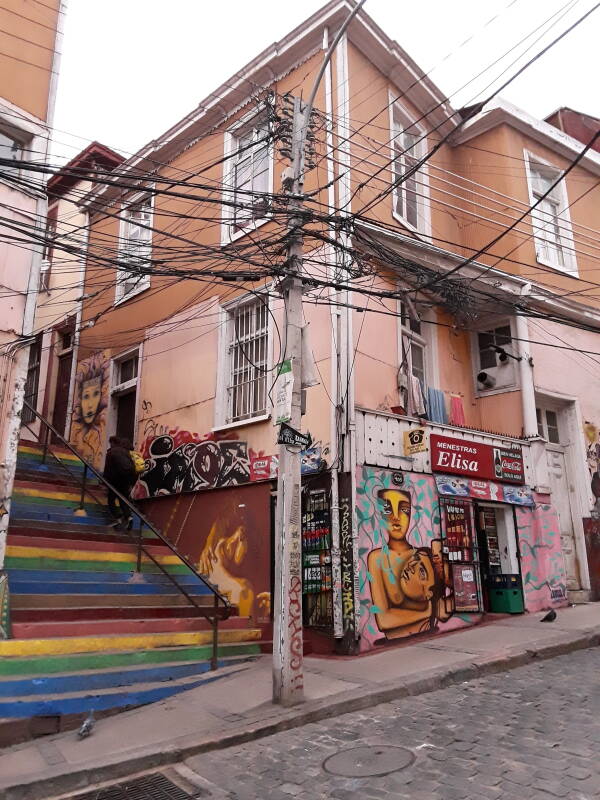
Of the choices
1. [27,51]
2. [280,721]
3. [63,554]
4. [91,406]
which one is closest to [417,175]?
[27,51]

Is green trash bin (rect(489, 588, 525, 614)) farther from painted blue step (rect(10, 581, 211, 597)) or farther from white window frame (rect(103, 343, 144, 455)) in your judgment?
white window frame (rect(103, 343, 144, 455))

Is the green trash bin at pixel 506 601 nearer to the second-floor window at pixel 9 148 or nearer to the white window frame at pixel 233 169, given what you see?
the white window frame at pixel 233 169

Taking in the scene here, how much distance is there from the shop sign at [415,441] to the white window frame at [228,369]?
236 centimetres

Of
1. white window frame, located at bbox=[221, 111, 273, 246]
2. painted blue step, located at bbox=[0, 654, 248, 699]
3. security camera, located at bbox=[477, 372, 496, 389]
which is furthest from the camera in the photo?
security camera, located at bbox=[477, 372, 496, 389]

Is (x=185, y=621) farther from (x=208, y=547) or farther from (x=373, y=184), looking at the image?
(x=373, y=184)

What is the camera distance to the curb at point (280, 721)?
192 inches

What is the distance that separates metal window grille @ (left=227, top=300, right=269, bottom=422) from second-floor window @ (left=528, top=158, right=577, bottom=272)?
6.78 m

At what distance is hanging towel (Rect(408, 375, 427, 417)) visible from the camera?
11.2 meters

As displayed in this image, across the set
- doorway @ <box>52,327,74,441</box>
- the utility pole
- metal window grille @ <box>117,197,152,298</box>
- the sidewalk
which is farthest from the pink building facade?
the sidewalk

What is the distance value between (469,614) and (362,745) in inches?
238

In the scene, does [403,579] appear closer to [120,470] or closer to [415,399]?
[415,399]

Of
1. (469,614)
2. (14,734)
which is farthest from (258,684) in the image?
(469,614)

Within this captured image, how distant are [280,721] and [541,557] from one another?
7779 mm

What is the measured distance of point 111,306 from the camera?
51.9ft
